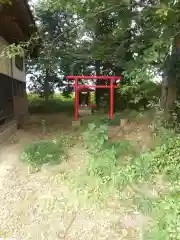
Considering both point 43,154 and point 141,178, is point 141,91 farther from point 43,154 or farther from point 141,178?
point 141,178

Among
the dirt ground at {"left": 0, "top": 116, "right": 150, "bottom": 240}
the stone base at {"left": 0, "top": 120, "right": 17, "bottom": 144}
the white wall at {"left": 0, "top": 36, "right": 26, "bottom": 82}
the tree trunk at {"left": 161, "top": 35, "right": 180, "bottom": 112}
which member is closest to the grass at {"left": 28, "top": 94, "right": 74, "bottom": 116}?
the white wall at {"left": 0, "top": 36, "right": 26, "bottom": 82}

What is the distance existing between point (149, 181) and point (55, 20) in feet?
49.3

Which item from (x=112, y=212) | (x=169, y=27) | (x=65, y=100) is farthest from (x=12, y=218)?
(x=65, y=100)

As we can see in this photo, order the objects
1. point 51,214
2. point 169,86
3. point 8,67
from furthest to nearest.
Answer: point 8,67 < point 169,86 < point 51,214

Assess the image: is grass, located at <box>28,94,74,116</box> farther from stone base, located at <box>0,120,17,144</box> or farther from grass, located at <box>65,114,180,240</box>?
grass, located at <box>65,114,180,240</box>

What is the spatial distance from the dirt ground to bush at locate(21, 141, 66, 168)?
0.26 meters

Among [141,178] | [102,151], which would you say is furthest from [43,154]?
[141,178]

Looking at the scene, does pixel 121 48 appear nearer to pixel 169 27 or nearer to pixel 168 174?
pixel 169 27

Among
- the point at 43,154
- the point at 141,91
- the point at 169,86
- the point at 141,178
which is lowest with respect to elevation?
the point at 141,178

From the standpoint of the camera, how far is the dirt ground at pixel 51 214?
469cm

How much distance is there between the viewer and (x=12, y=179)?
20.1 feet

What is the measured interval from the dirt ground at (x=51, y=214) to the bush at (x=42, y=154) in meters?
0.26

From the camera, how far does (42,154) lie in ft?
22.0

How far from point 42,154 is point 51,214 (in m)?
1.84
